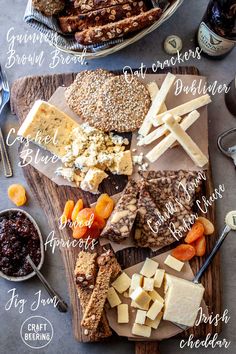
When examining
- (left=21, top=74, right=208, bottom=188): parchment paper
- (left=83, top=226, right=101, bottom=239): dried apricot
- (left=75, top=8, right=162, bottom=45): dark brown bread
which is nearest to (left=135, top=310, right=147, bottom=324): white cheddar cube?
(left=83, top=226, right=101, bottom=239): dried apricot

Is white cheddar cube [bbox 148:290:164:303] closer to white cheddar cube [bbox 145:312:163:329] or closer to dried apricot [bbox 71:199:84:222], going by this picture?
white cheddar cube [bbox 145:312:163:329]

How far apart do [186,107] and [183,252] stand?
66 cm

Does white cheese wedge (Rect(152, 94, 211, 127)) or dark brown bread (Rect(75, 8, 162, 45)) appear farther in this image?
white cheese wedge (Rect(152, 94, 211, 127))

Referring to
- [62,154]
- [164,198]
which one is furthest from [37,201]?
[164,198]

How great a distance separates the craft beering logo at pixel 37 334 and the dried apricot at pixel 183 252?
26.7 inches

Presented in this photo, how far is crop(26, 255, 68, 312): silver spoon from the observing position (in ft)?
7.41

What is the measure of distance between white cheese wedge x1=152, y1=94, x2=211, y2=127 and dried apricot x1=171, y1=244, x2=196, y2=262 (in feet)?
1.85

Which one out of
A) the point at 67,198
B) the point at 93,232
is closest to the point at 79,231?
the point at 93,232

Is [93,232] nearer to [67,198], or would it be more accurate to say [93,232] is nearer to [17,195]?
[67,198]

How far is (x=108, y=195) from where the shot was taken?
2.34 meters

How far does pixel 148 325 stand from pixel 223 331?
0.37 meters

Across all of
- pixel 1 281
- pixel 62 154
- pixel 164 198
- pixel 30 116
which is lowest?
pixel 1 281

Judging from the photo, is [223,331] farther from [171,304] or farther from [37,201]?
[37,201]

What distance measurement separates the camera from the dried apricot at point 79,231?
2.25m
